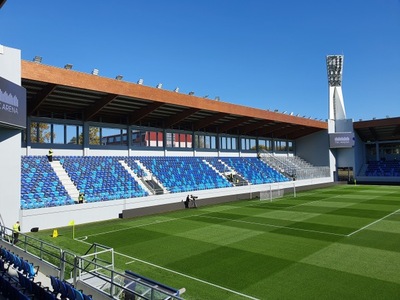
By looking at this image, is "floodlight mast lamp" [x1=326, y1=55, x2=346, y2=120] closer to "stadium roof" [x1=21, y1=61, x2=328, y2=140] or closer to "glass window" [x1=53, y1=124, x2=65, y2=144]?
"stadium roof" [x1=21, y1=61, x2=328, y2=140]

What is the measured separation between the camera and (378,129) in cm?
5716

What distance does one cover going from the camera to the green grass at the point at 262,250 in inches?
427

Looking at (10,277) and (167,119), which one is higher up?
(167,119)

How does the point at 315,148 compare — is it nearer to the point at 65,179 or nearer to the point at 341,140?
the point at 341,140

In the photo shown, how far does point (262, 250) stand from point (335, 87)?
56.3m

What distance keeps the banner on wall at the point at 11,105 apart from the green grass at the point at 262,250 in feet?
22.7

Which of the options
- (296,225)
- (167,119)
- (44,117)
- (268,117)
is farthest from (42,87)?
(268,117)

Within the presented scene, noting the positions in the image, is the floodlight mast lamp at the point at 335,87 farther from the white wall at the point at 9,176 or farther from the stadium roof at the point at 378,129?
the white wall at the point at 9,176

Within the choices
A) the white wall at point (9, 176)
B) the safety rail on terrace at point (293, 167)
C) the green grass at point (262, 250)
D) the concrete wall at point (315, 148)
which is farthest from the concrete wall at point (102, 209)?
the concrete wall at point (315, 148)

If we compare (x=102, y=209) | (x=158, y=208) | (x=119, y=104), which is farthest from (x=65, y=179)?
(x=119, y=104)

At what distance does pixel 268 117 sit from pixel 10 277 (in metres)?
36.4

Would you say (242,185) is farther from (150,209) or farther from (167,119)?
(150,209)

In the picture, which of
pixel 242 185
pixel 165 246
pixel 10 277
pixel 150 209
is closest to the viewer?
pixel 10 277

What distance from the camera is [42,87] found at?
23688mm
